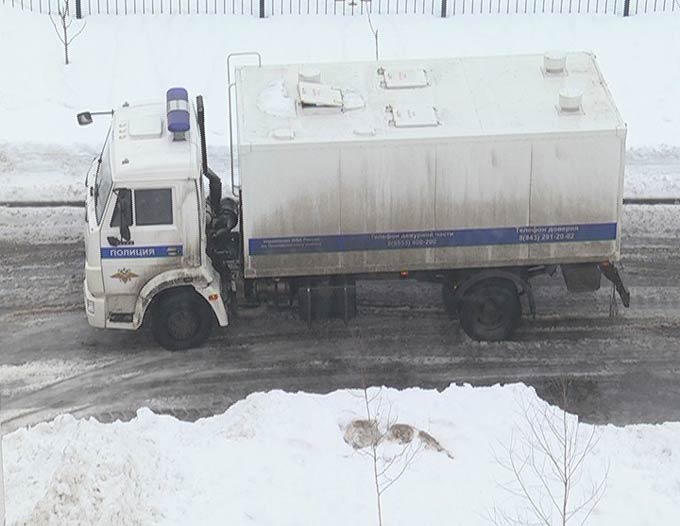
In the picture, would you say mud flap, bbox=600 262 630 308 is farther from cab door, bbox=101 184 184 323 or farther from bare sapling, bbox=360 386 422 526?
cab door, bbox=101 184 184 323

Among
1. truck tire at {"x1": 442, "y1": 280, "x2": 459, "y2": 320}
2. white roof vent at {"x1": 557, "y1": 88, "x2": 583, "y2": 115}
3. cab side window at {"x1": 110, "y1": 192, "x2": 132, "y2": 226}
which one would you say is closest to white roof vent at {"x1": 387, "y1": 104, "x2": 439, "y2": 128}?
white roof vent at {"x1": 557, "y1": 88, "x2": 583, "y2": 115}

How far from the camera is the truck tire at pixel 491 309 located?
16406mm

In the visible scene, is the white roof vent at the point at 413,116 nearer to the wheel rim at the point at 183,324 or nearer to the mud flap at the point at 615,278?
the mud flap at the point at 615,278

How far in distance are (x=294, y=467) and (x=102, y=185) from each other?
462 cm

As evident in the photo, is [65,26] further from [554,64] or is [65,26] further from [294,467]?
[294,467]

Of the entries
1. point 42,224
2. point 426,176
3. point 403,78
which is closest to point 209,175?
point 403,78

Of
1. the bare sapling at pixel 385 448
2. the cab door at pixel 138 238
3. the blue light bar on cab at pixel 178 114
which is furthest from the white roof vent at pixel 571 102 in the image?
the cab door at pixel 138 238

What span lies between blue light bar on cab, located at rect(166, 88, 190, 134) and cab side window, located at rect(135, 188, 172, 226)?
762mm

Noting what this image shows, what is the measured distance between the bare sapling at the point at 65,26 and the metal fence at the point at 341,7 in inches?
7.1

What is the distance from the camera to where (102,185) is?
52.2ft

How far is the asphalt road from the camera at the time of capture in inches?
611

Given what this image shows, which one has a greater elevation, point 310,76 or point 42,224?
point 310,76

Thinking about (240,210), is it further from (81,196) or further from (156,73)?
(156,73)

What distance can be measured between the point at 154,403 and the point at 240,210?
7.77 feet
